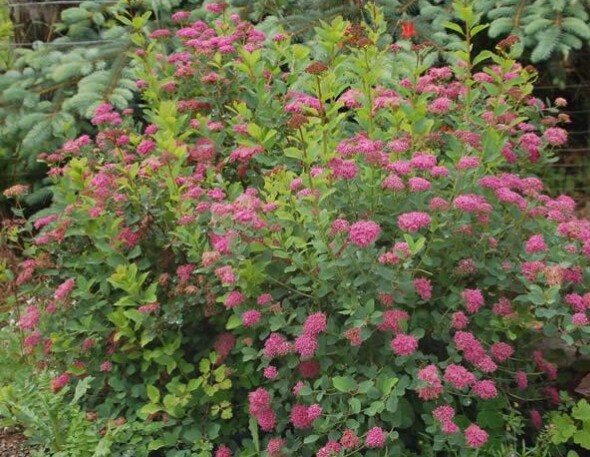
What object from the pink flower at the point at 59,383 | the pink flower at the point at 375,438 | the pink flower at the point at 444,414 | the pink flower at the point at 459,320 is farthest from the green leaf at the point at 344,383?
the pink flower at the point at 59,383

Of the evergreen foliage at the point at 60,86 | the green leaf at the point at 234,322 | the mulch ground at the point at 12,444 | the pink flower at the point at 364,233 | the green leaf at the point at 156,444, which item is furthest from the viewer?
the evergreen foliage at the point at 60,86

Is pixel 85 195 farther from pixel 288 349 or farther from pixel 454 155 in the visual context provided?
pixel 454 155

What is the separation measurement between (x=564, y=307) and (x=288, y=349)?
832 mm

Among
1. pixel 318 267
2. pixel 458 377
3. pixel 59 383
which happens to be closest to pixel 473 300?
pixel 458 377

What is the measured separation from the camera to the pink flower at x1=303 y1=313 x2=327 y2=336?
7.16 feet

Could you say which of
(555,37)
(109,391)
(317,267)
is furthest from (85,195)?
(555,37)

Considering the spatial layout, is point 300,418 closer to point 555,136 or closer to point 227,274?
point 227,274

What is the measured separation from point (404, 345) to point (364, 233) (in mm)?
337

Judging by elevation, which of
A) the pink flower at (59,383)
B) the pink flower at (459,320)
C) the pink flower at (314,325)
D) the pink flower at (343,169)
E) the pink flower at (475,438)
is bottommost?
the pink flower at (59,383)

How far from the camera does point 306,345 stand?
2.18m

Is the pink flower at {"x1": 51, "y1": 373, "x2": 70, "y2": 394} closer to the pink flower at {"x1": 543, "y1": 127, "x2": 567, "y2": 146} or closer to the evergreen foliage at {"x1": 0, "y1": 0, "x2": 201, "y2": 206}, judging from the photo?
the evergreen foliage at {"x1": 0, "y1": 0, "x2": 201, "y2": 206}

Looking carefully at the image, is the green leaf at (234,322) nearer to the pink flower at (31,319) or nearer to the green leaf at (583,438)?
the pink flower at (31,319)

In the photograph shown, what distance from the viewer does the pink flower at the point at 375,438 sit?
2.11 meters

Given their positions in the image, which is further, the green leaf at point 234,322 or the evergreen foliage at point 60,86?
the evergreen foliage at point 60,86
